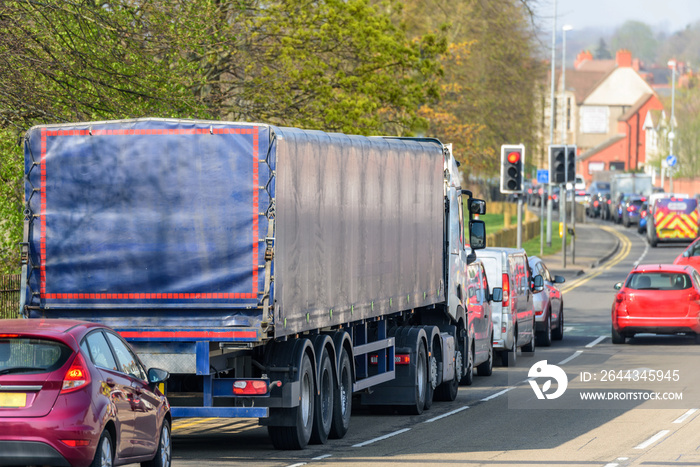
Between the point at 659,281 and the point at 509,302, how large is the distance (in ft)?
16.2

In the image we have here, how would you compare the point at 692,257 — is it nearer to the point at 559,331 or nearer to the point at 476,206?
the point at 559,331

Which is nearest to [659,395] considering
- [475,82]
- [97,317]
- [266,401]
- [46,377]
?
[266,401]

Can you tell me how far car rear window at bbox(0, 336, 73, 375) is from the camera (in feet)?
31.2

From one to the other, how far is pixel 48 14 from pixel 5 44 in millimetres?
1194

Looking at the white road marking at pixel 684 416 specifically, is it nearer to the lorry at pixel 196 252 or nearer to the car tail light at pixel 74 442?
the lorry at pixel 196 252

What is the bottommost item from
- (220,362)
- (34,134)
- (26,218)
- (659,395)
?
(659,395)

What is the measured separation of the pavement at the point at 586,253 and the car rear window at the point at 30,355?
3810 centimetres

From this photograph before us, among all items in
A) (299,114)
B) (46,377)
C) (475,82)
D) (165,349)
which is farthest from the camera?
(475,82)

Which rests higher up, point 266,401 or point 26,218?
point 26,218

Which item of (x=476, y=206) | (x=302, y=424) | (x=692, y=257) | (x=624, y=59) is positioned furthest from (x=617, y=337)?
(x=624, y=59)

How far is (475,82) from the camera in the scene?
180 feet

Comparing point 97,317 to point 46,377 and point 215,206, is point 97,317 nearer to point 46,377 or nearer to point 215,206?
point 215,206

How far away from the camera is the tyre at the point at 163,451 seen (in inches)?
429

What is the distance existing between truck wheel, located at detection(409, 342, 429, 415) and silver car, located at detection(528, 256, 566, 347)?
9.37 metres
